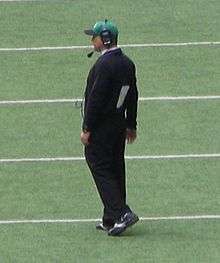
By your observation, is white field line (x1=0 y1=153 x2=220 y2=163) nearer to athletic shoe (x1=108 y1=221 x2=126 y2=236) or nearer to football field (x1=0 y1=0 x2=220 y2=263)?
football field (x1=0 y1=0 x2=220 y2=263)

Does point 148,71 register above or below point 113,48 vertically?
below

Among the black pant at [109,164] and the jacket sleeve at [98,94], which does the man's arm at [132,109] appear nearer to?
the black pant at [109,164]

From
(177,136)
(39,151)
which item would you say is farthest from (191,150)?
(39,151)

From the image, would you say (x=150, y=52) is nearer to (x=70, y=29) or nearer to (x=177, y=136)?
(x=70, y=29)

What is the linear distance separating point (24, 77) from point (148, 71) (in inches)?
61.1

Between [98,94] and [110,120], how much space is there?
1.10 ft

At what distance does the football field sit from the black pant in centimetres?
33

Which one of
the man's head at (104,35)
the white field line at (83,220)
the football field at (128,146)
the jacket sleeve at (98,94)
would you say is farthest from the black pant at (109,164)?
the man's head at (104,35)

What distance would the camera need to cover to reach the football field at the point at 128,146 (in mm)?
13445

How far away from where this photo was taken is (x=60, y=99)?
17.5m

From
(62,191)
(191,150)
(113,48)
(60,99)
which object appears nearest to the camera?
(113,48)

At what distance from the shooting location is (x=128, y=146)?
53.0 ft

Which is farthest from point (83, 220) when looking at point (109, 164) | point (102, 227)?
point (109, 164)

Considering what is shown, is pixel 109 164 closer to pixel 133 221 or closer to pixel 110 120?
pixel 110 120
